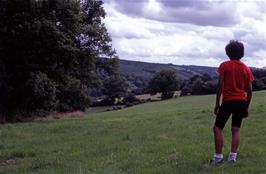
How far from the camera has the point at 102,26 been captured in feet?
179

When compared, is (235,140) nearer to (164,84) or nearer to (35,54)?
(35,54)

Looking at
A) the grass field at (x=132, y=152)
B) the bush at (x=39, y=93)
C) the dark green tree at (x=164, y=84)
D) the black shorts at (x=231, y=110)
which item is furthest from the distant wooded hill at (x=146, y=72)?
the black shorts at (x=231, y=110)

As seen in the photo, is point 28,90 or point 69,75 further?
point 69,75

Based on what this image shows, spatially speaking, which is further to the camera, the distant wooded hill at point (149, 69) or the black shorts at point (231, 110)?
the distant wooded hill at point (149, 69)

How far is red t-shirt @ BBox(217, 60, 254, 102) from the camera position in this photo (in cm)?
1007

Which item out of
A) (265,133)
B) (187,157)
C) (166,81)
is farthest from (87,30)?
(166,81)

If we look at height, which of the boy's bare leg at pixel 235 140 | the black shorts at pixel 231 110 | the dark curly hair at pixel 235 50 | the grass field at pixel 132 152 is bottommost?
the grass field at pixel 132 152

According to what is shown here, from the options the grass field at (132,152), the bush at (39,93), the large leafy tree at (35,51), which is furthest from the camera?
the large leafy tree at (35,51)

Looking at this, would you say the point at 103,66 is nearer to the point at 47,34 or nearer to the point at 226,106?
the point at 47,34

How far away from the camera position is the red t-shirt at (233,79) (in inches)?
396

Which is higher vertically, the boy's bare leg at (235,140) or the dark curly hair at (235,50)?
the dark curly hair at (235,50)

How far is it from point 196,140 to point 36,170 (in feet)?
15.7

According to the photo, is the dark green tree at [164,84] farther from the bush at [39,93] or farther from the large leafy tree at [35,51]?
the bush at [39,93]

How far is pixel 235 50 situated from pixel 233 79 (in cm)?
57
